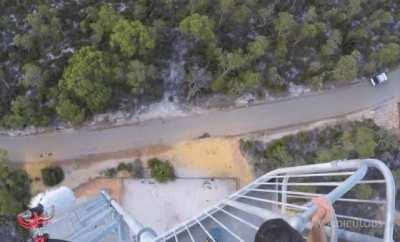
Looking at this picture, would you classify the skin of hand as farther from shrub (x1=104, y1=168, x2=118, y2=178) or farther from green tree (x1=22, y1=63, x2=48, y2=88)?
green tree (x1=22, y1=63, x2=48, y2=88)

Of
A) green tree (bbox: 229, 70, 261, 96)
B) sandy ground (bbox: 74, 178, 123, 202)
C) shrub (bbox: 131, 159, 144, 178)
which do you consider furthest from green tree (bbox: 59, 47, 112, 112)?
green tree (bbox: 229, 70, 261, 96)

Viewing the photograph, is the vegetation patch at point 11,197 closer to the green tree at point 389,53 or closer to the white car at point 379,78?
the white car at point 379,78

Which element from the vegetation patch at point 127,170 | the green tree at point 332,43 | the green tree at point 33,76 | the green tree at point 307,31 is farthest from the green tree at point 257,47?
the green tree at point 33,76

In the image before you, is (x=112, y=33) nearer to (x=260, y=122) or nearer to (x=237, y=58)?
(x=237, y=58)

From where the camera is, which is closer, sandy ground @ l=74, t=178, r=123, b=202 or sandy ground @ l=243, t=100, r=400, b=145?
sandy ground @ l=74, t=178, r=123, b=202

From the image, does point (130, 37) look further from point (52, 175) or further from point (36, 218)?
point (36, 218)

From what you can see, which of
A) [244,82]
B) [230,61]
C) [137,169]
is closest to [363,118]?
[244,82]
